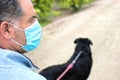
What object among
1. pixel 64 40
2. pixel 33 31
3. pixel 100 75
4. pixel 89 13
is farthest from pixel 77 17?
pixel 33 31

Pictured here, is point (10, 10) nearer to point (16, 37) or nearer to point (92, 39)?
point (16, 37)

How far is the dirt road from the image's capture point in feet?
26.1

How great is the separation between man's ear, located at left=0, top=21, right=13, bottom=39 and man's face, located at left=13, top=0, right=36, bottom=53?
2.8 inches

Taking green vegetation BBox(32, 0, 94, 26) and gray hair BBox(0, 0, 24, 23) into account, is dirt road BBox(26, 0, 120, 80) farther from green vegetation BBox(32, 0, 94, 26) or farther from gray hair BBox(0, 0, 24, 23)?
gray hair BBox(0, 0, 24, 23)

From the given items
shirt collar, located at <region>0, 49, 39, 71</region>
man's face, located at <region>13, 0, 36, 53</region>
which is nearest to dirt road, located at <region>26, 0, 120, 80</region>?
man's face, located at <region>13, 0, 36, 53</region>

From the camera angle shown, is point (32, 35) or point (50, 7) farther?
point (50, 7)

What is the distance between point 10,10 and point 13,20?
0.09m

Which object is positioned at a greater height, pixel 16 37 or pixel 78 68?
pixel 16 37

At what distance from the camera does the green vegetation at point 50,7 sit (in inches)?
543

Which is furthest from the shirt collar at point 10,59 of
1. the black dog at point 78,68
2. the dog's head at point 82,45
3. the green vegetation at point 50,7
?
the green vegetation at point 50,7

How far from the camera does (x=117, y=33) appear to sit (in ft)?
36.5

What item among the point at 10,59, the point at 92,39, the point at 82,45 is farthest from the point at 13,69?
the point at 92,39

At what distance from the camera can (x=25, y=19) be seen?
2.17m

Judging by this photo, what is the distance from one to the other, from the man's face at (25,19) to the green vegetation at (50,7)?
9946mm
